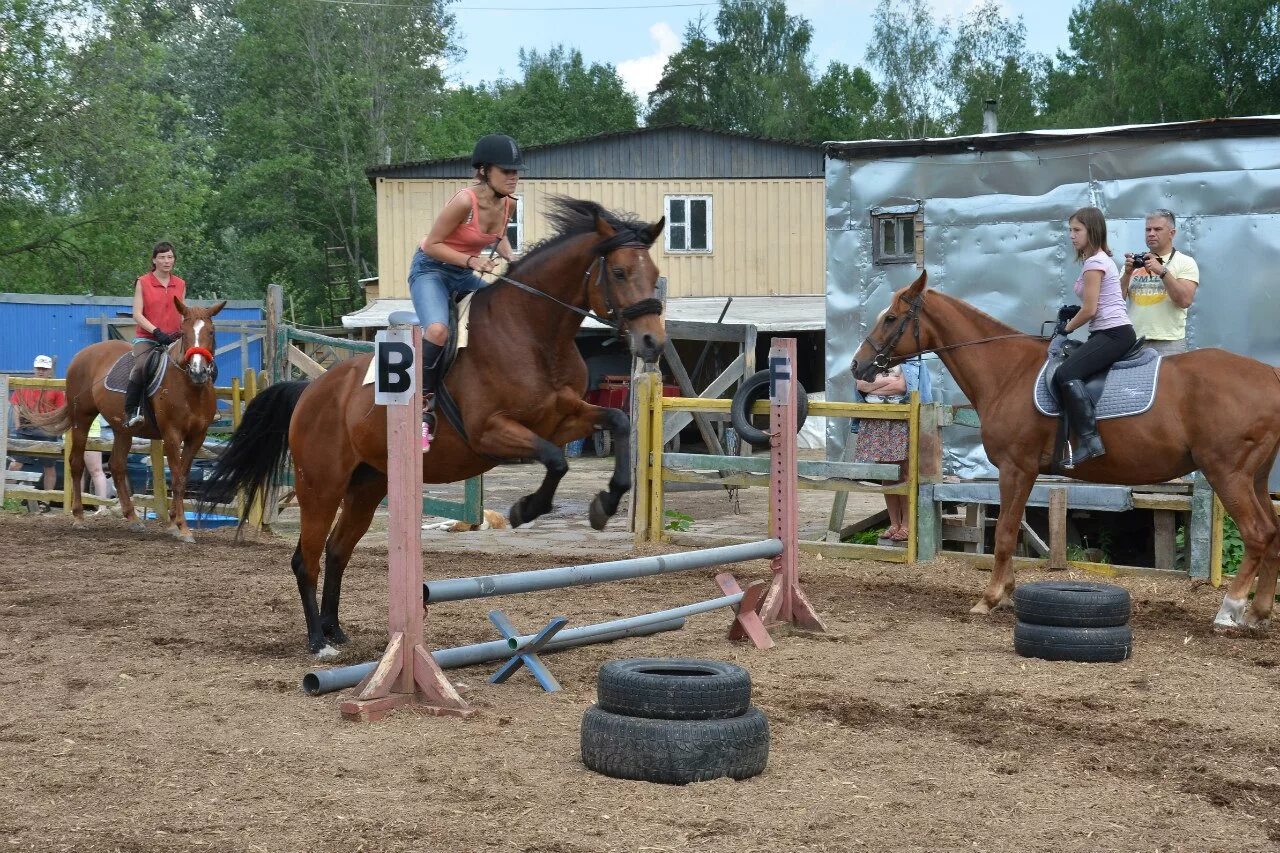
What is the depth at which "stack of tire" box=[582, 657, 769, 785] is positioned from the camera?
15.4 ft

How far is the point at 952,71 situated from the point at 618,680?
46250 millimetres

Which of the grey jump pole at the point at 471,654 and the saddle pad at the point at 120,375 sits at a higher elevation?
the saddle pad at the point at 120,375

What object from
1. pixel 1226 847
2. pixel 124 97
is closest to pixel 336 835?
pixel 1226 847

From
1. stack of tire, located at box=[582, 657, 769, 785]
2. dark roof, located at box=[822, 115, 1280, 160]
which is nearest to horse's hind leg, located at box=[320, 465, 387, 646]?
stack of tire, located at box=[582, 657, 769, 785]

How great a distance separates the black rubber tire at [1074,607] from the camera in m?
7.18

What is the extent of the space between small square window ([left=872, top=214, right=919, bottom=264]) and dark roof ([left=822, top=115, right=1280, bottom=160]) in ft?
2.06

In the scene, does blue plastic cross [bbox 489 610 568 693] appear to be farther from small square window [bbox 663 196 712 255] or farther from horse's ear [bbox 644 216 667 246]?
small square window [bbox 663 196 712 255]

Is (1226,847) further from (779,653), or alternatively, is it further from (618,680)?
(779,653)

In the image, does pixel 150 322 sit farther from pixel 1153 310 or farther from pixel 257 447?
pixel 1153 310

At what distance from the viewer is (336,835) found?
4.05 meters

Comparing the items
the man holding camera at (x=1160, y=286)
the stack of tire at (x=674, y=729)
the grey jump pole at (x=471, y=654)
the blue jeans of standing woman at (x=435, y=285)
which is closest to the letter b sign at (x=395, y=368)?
the blue jeans of standing woman at (x=435, y=285)

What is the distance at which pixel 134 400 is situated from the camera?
42.4 feet

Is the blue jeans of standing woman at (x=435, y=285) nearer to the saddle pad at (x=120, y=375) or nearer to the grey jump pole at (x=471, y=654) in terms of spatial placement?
the grey jump pole at (x=471, y=654)

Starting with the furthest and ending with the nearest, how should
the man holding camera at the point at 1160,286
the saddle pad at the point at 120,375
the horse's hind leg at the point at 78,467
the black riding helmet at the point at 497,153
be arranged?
the horse's hind leg at the point at 78,467 < the saddle pad at the point at 120,375 < the man holding camera at the point at 1160,286 < the black riding helmet at the point at 497,153
